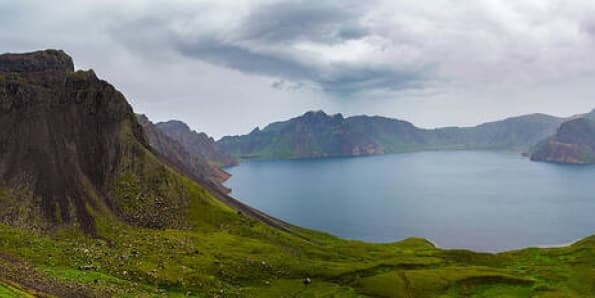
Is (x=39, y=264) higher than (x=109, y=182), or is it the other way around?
(x=109, y=182)

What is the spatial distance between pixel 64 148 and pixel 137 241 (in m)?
55.4

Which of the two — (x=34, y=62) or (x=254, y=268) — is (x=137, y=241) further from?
(x=34, y=62)

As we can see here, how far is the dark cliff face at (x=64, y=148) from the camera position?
128 m

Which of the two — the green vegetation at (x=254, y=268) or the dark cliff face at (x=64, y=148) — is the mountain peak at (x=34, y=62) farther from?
the green vegetation at (x=254, y=268)

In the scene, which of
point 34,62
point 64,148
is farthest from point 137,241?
point 34,62

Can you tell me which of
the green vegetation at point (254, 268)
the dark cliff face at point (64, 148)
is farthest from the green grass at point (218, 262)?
the dark cliff face at point (64, 148)

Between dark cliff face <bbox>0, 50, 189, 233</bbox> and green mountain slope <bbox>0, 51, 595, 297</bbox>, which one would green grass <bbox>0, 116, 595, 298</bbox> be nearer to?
green mountain slope <bbox>0, 51, 595, 297</bbox>

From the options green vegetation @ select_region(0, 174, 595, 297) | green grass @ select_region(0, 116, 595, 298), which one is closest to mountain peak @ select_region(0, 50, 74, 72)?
green grass @ select_region(0, 116, 595, 298)

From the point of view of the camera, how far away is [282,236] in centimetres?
15650

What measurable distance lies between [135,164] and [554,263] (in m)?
135

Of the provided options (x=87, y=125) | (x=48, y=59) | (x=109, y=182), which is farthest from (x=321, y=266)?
(x=48, y=59)

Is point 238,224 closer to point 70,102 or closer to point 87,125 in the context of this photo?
point 87,125

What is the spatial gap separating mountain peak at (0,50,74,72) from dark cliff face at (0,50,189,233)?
0.34 metres

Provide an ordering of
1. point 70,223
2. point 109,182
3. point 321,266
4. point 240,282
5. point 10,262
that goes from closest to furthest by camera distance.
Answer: point 10,262
point 240,282
point 321,266
point 70,223
point 109,182
